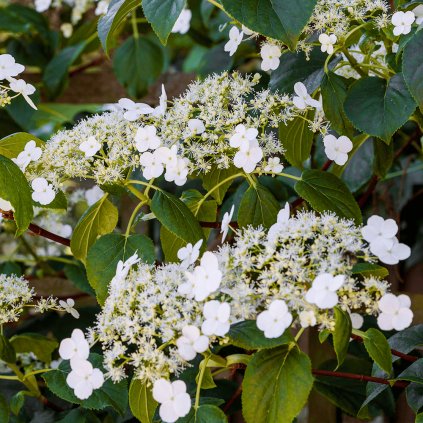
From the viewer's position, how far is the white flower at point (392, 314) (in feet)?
2.16

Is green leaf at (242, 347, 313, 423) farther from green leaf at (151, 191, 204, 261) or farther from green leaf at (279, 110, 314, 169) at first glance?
green leaf at (279, 110, 314, 169)

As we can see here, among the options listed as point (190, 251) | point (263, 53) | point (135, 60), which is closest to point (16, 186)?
point (190, 251)

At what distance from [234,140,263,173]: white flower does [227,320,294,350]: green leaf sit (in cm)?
16

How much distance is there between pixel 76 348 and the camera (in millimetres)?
703

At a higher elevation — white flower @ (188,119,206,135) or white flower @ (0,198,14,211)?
white flower @ (188,119,206,135)

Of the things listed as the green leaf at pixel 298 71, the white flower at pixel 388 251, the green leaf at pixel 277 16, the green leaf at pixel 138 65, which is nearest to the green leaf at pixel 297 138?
the green leaf at pixel 298 71

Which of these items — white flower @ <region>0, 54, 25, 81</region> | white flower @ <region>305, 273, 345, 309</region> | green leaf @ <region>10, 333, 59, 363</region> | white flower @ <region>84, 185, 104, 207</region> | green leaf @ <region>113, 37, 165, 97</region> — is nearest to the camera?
white flower @ <region>305, 273, 345, 309</region>

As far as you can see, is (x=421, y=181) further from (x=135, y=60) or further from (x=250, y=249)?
(x=250, y=249)

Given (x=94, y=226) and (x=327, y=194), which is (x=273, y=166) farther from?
(x=94, y=226)

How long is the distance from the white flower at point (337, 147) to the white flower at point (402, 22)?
0.38 feet

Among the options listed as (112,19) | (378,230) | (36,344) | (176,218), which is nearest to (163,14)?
(112,19)

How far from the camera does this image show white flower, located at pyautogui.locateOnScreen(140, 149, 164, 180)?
0.78 m

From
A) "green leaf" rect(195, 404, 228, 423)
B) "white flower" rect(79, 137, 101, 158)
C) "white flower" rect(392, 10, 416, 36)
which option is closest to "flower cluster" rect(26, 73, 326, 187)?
"white flower" rect(79, 137, 101, 158)

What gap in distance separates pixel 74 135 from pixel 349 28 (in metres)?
0.31
